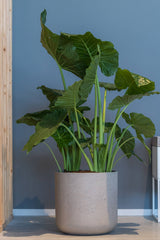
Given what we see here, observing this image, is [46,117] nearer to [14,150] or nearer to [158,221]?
[14,150]

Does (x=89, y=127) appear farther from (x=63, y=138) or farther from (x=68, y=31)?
(x=68, y=31)

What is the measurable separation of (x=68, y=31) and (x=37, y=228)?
1558 mm

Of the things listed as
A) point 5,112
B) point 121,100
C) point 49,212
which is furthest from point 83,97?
point 49,212

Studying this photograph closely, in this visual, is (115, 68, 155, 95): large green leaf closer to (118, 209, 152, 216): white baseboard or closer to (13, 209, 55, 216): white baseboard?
(118, 209, 152, 216): white baseboard

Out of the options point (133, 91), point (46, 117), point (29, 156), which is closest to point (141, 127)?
point (133, 91)

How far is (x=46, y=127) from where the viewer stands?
2.00 metres

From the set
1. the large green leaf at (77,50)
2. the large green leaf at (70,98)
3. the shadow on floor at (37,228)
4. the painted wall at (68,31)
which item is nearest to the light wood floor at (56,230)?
the shadow on floor at (37,228)

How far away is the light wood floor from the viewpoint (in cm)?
211

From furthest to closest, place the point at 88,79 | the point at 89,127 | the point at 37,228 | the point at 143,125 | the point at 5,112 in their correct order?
the point at 5,112 → the point at 37,228 → the point at 89,127 → the point at 143,125 → the point at 88,79

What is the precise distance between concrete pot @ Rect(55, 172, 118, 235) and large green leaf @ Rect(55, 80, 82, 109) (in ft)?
1.40

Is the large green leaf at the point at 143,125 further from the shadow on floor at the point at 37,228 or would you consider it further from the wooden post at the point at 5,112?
the wooden post at the point at 5,112

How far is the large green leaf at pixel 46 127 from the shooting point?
1.91m

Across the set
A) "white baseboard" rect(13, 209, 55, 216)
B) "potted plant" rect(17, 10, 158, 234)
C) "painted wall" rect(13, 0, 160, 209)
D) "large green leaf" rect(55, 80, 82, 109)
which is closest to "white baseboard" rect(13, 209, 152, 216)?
"white baseboard" rect(13, 209, 55, 216)

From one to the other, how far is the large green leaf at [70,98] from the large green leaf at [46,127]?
3.7 inches
